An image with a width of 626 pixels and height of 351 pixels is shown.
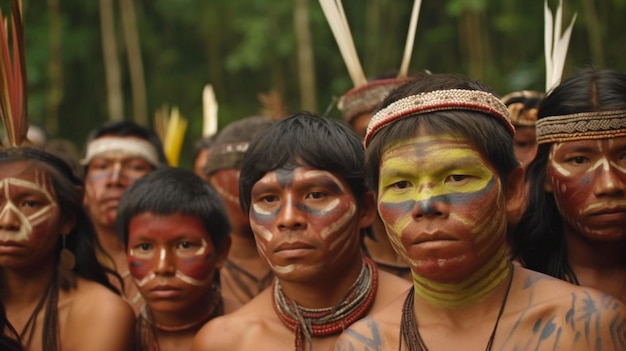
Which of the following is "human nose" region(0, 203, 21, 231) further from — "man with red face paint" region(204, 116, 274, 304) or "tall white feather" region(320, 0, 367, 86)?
"tall white feather" region(320, 0, 367, 86)

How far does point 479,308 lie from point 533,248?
110 centimetres

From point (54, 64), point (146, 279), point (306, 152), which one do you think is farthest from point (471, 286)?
point (54, 64)

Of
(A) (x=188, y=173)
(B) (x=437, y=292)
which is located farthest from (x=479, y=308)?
(A) (x=188, y=173)

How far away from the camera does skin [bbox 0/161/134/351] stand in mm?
4008

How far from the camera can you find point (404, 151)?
2805 mm

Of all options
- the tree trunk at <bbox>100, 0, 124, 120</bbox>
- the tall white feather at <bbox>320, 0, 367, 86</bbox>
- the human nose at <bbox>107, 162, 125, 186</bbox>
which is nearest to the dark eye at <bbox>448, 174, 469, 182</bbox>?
the tall white feather at <bbox>320, 0, 367, 86</bbox>

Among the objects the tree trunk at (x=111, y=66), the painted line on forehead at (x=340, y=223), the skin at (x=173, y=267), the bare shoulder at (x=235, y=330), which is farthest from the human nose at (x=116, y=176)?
the tree trunk at (x=111, y=66)

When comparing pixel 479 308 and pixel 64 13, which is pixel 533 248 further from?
pixel 64 13

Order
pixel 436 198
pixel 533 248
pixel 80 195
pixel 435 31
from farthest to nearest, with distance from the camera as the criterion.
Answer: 1. pixel 435 31
2. pixel 80 195
3. pixel 533 248
4. pixel 436 198

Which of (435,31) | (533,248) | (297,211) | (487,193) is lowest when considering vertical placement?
(435,31)

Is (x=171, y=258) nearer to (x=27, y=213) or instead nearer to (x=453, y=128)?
(x=27, y=213)

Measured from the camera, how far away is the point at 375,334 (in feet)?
9.48

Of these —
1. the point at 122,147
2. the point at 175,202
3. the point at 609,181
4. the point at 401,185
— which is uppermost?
the point at 401,185

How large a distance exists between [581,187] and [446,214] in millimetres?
1002
